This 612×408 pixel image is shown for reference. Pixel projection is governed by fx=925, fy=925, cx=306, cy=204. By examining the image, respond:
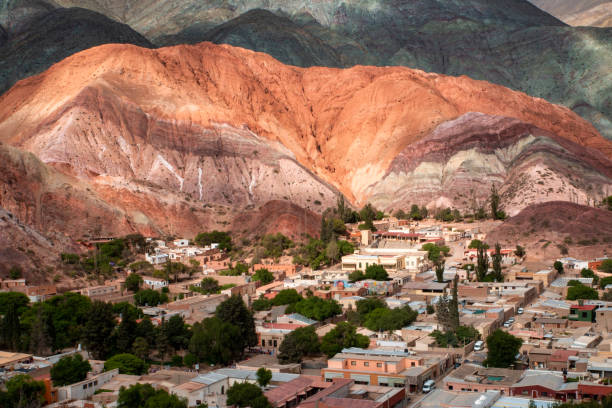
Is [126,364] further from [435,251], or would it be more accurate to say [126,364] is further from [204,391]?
[435,251]

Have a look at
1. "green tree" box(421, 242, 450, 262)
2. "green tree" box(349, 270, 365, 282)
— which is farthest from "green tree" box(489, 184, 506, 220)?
"green tree" box(349, 270, 365, 282)

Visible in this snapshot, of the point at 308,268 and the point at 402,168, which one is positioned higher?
the point at 402,168

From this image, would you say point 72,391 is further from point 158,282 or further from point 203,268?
point 203,268

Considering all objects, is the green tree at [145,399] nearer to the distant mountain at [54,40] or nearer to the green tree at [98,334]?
the green tree at [98,334]

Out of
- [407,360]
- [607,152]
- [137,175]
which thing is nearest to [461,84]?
[607,152]

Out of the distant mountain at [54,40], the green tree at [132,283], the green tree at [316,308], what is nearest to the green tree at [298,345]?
the green tree at [316,308]

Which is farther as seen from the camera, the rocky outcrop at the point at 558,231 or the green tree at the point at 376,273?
the rocky outcrop at the point at 558,231

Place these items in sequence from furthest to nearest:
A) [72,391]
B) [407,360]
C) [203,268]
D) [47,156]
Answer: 1. [47,156]
2. [203,268]
3. [407,360]
4. [72,391]
